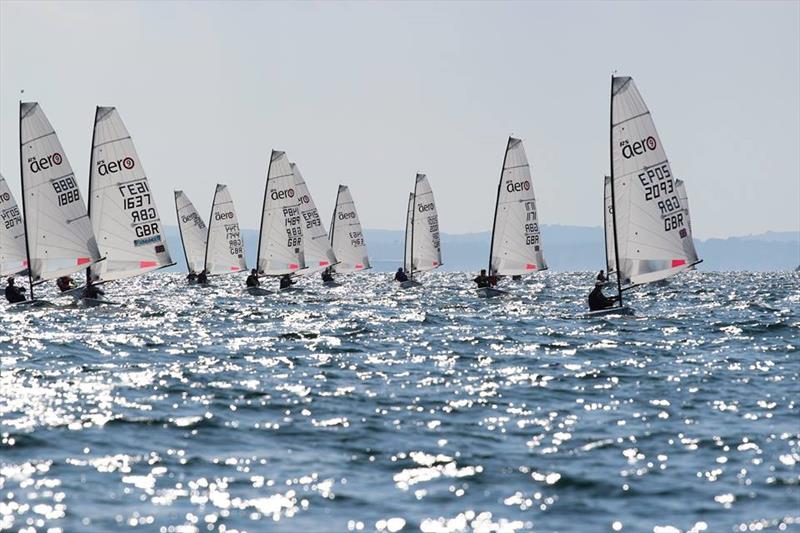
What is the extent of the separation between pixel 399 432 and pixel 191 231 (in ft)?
223

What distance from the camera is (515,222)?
163 feet

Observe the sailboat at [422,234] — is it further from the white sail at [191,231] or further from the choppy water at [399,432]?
the choppy water at [399,432]

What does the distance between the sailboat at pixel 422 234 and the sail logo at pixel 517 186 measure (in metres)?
19.0

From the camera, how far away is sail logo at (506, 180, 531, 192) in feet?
161

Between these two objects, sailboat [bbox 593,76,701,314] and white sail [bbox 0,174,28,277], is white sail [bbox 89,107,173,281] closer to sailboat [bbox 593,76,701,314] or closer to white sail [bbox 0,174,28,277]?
white sail [bbox 0,174,28,277]

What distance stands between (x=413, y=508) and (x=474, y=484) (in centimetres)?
118

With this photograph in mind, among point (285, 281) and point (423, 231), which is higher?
point (423, 231)

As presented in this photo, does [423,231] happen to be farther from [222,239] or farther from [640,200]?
[640,200]

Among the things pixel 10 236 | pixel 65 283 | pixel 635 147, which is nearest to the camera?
pixel 635 147

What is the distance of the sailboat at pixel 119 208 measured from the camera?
3959 cm

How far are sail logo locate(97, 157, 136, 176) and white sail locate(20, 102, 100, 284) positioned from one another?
5.96 feet

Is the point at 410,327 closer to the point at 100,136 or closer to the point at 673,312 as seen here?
the point at 673,312

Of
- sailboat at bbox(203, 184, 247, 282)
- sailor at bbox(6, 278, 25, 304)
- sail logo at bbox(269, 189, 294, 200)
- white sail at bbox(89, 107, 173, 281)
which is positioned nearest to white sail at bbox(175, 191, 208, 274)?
sailboat at bbox(203, 184, 247, 282)

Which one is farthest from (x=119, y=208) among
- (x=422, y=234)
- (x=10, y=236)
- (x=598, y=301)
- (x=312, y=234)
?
(x=422, y=234)
